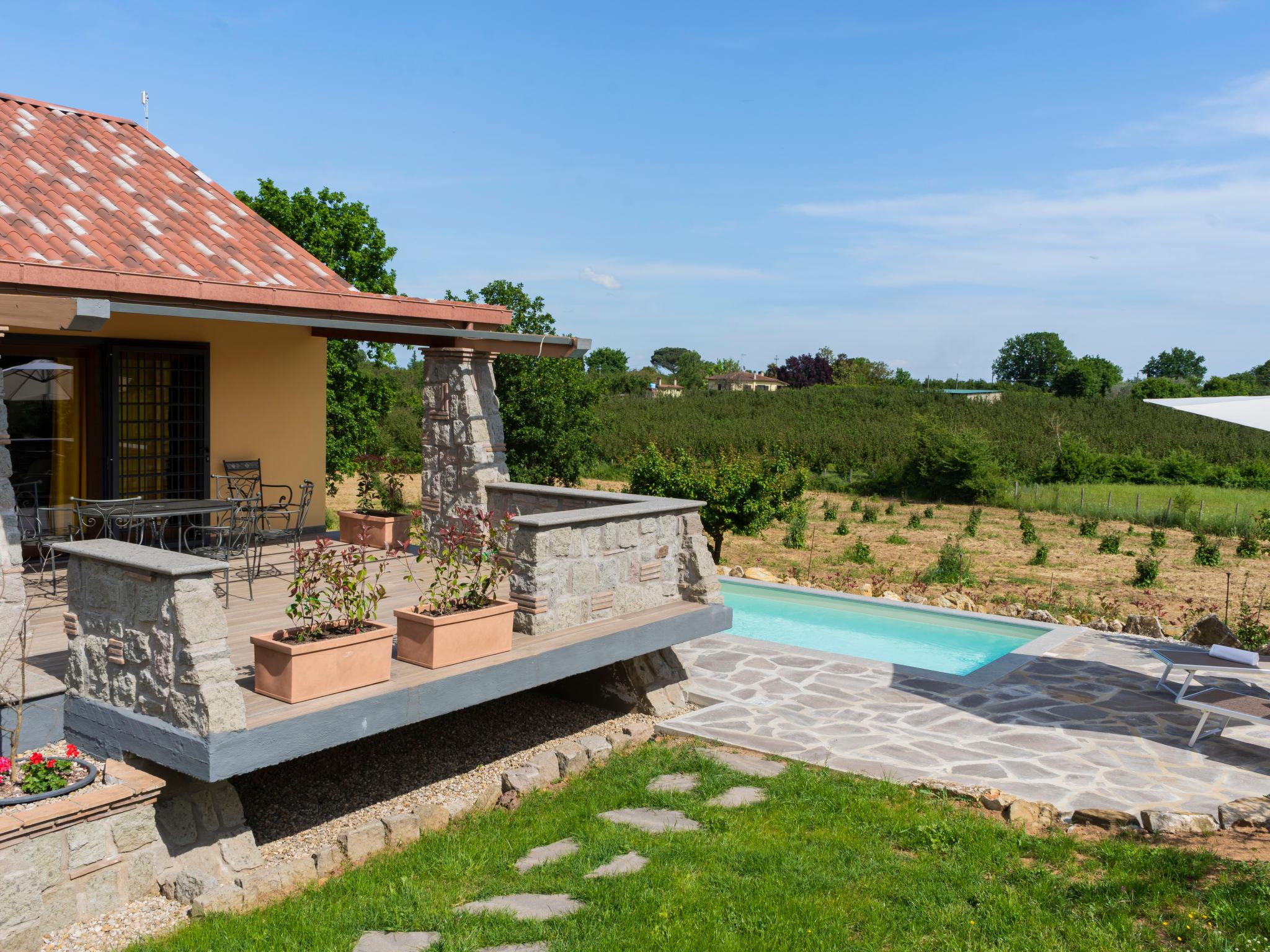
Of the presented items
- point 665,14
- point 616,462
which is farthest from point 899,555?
point 616,462

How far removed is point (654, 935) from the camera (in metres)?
4.03

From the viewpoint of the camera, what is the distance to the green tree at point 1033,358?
8350 cm

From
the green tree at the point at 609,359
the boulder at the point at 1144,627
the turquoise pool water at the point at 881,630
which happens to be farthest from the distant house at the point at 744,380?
the boulder at the point at 1144,627

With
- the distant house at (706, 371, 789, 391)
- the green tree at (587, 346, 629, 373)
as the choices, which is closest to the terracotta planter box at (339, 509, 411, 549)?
the green tree at (587, 346, 629, 373)

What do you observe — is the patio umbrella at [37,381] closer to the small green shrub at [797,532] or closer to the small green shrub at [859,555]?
the small green shrub at [859,555]

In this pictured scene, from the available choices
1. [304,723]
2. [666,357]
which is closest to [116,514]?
[304,723]

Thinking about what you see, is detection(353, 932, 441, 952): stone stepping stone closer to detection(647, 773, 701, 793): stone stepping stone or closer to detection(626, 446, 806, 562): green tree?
detection(647, 773, 701, 793): stone stepping stone

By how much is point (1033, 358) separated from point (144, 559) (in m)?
91.1

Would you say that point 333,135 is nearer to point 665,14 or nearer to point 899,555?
point 665,14

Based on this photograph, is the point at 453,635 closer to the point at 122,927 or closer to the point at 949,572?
the point at 122,927

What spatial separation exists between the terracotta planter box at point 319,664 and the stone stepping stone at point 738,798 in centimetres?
224

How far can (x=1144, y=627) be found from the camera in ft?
37.2

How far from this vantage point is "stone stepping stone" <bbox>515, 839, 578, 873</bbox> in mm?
4941

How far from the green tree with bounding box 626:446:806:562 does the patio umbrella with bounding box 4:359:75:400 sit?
28.2ft
